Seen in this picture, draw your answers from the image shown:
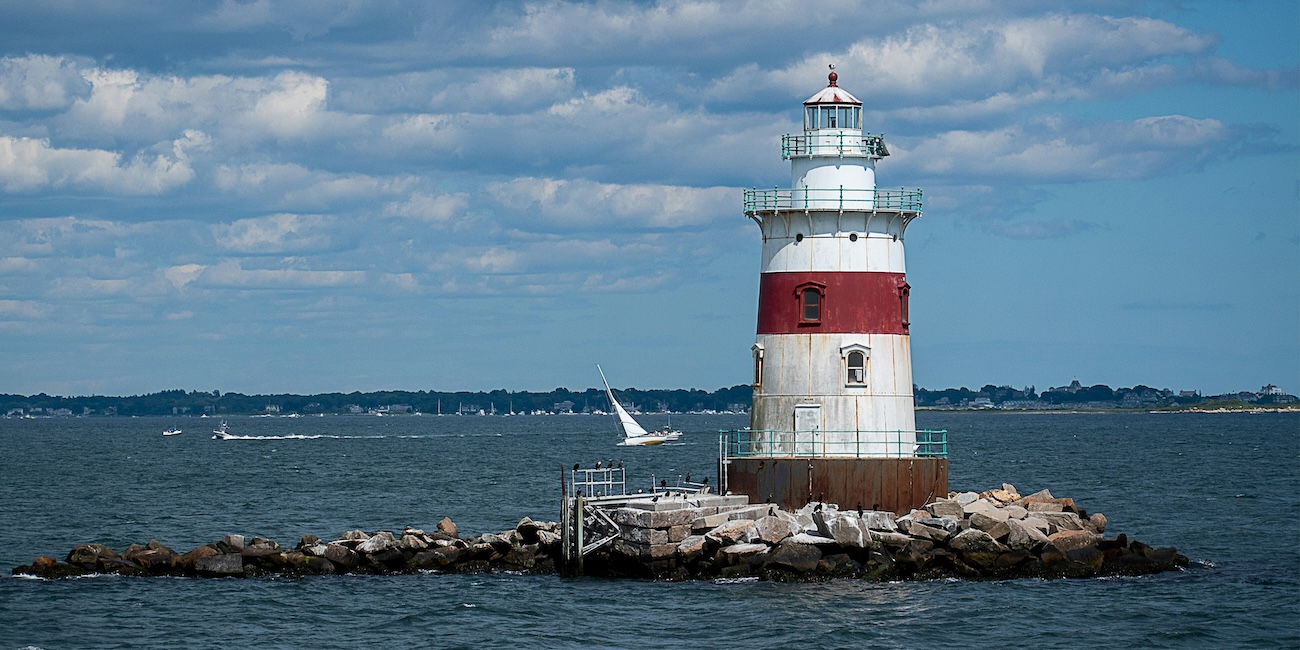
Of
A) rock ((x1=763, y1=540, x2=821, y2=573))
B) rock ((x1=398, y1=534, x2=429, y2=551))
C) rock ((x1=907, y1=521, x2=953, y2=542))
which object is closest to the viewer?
rock ((x1=763, y1=540, x2=821, y2=573))

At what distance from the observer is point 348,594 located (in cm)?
3509

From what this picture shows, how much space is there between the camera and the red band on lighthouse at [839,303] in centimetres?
3688

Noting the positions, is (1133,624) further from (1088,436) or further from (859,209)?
(1088,436)

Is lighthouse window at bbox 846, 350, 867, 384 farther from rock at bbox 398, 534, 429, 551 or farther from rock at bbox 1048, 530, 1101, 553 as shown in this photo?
rock at bbox 398, 534, 429, 551

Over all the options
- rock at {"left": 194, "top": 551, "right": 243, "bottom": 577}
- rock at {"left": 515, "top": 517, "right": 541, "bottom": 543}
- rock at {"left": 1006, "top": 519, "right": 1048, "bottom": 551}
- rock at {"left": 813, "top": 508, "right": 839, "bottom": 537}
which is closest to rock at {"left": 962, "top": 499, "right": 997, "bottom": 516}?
rock at {"left": 1006, "top": 519, "right": 1048, "bottom": 551}

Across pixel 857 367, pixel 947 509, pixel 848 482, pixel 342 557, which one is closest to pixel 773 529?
pixel 848 482

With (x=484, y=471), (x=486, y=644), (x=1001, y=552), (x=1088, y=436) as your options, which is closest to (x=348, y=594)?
(x=486, y=644)

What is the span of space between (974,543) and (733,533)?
188 inches

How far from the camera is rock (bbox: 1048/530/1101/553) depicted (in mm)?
35875

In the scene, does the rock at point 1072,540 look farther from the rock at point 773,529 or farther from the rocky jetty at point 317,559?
the rocky jetty at point 317,559

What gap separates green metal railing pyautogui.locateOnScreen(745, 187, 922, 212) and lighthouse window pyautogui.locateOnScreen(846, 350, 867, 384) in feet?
9.99

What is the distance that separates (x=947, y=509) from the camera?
36219 mm

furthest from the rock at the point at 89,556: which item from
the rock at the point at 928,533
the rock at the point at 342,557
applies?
the rock at the point at 928,533

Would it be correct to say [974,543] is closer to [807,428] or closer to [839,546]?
[839,546]
